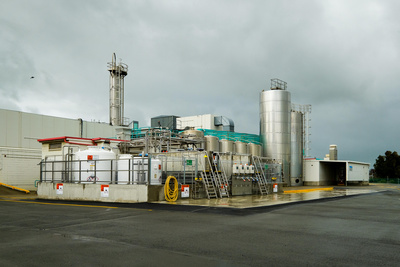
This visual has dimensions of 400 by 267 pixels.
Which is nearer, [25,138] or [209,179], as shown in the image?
[209,179]

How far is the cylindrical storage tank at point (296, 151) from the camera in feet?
156

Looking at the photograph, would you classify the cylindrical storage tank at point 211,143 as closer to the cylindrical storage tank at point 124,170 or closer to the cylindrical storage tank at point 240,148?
the cylindrical storage tank at point 240,148

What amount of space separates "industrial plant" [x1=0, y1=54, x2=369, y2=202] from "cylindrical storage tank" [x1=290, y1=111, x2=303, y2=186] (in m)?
0.13

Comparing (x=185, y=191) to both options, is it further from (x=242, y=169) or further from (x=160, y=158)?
(x=242, y=169)

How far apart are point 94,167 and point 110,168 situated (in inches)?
40.4

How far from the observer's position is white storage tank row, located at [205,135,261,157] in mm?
39125

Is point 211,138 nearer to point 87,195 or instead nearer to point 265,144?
point 265,144

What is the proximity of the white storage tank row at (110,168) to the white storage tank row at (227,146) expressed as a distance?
15478 millimetres

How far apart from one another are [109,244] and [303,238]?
5.03m

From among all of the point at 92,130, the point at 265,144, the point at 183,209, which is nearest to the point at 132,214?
the point at 183,209

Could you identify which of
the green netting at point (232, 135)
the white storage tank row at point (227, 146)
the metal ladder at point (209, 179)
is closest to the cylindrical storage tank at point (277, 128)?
the white storage tank row at point (227, 146)

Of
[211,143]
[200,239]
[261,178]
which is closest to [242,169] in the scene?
[261,178]

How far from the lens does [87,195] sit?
923 inches

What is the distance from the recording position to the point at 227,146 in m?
42.3
